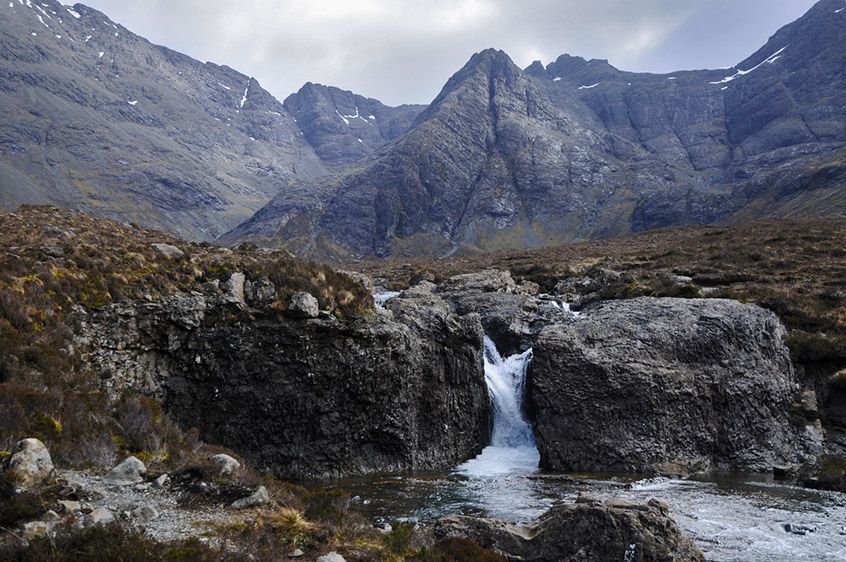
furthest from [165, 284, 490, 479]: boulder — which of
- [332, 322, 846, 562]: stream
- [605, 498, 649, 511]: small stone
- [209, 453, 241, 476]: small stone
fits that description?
[605, 498, 649, 511]: small stone

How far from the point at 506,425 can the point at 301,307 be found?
15.2 metres

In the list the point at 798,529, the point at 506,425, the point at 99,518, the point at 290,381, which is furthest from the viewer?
the point at 506,425

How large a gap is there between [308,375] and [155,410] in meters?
7.91

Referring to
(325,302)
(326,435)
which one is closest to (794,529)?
(326,435)

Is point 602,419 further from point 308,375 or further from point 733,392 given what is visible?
point 308,375

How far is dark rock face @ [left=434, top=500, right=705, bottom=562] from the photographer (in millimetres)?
11375

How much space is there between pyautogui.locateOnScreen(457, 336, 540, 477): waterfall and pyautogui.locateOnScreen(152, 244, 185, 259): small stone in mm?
18653

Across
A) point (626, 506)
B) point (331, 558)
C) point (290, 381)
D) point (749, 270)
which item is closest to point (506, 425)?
point (290, 381)

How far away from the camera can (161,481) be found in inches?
445

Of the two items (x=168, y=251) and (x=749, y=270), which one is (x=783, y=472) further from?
(x=168, y=251)

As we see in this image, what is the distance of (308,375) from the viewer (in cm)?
2492

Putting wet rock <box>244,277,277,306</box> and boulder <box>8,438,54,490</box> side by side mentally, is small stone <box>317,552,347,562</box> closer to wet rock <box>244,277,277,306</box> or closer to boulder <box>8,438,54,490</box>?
A: boulder <box>8,438,54,490</box>

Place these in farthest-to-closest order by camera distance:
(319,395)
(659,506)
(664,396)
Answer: (664,396)
(319,395)
(659,506)

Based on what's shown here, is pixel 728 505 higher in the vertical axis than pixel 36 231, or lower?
lower
